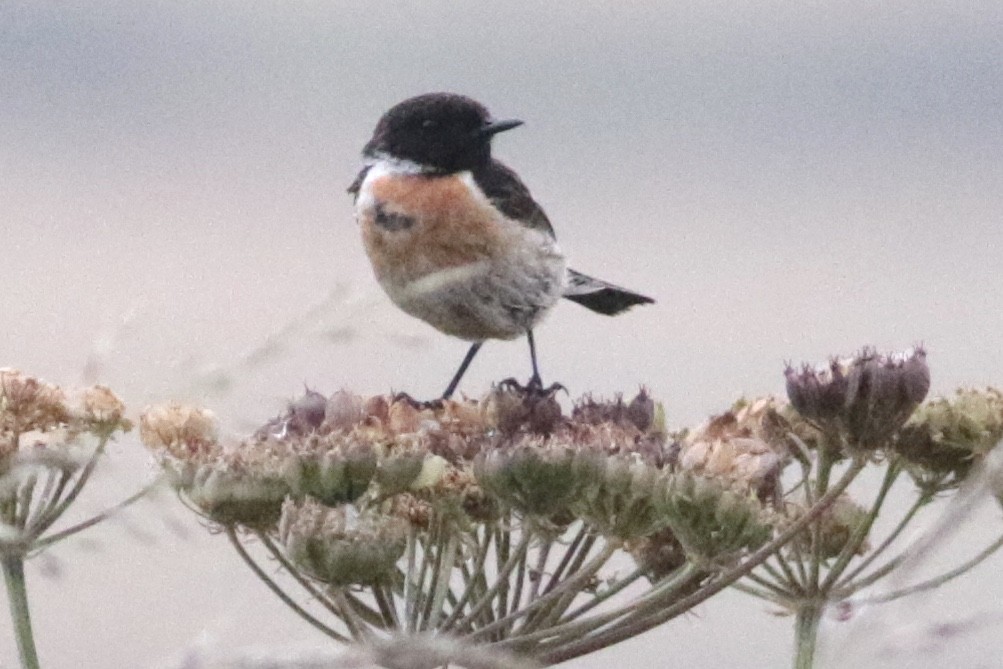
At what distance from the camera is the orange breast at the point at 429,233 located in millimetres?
5762

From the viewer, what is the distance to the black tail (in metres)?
6.21

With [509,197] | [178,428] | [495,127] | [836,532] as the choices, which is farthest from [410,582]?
[509,197]

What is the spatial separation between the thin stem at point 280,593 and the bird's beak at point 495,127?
138 inches

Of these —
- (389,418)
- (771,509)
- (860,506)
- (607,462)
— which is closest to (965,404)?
(860,506)

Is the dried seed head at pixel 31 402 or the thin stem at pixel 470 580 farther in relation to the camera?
the dried seed head at pixel 31 402

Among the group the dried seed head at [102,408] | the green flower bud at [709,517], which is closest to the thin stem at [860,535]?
the green flower bud at [709,517]

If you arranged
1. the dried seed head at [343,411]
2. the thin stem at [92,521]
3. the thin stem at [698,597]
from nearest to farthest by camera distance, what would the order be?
the thin stem at [92,521]
the thin stem at [698,597]
the dried seed head at [343,411]

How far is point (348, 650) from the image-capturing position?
1.06 meters

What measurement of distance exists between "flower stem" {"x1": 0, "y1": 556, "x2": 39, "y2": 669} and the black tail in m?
4.13

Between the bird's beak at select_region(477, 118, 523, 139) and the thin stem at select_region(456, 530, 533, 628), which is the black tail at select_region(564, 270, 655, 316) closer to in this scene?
the bird's beak at select_region(477, 118, 523, 139)

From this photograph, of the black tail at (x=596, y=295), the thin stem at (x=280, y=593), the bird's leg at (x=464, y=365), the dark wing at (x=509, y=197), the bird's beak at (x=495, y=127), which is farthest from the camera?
the black tail at (x=596, y=295)

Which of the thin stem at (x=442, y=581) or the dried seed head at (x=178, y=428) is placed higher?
the dried seed head at (x=178, y=428)

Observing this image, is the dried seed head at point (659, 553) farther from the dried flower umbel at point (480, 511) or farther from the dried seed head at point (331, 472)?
the dried seed head at point (331, 472)

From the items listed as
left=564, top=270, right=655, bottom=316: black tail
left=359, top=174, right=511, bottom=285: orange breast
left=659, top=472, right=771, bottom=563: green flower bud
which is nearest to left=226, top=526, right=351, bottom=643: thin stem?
left=659, top=472, right=771, bottom=563: green flower bud
